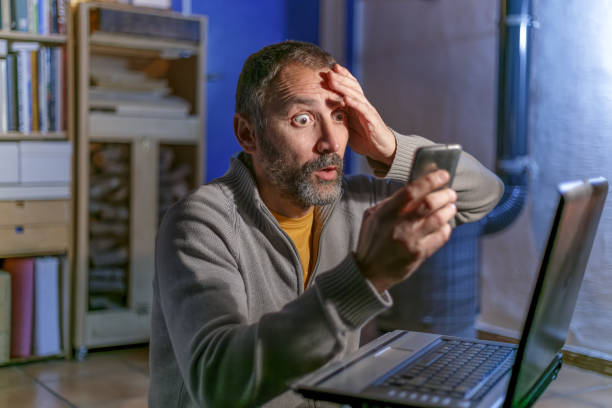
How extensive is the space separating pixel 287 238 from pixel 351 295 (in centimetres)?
46

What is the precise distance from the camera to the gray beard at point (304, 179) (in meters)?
1.19

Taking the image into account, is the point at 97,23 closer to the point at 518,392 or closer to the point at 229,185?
the point at 229,185

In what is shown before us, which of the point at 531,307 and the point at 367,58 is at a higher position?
the point at 367,58

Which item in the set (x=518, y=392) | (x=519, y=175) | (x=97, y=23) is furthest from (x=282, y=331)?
(x=97, y=23)

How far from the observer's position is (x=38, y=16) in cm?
270

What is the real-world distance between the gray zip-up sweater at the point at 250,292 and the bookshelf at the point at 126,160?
5.43ft

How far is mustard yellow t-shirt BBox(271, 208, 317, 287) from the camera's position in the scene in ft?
4.17

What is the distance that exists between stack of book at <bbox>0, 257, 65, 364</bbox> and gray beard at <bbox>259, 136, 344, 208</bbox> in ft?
6.03

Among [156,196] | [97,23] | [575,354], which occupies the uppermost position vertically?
[97,23]

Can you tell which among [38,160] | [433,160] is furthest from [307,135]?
[38,160]

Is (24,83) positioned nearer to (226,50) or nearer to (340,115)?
(226,50)

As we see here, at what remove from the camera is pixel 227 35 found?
341 centimetres

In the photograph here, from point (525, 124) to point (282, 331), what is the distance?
2136 millimetres

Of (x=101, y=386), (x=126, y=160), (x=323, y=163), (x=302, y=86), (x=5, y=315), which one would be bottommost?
(x=101, y=386)
